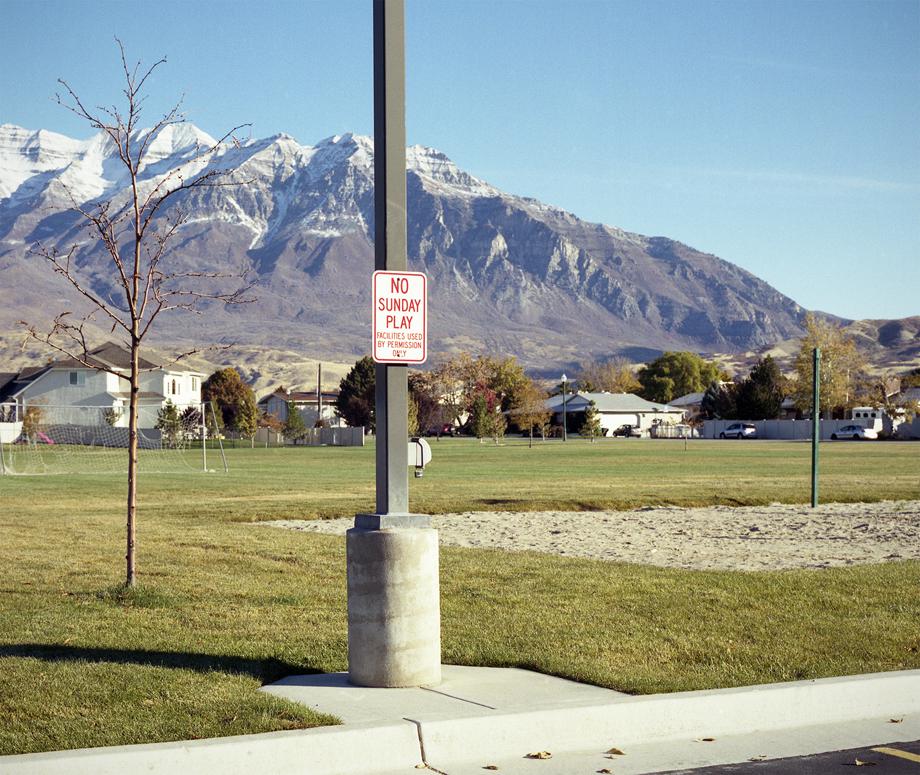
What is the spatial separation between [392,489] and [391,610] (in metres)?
0.88

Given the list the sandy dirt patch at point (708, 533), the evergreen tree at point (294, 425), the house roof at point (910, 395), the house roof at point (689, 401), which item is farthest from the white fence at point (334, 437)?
the sandy dirt patch at point (708, 533)

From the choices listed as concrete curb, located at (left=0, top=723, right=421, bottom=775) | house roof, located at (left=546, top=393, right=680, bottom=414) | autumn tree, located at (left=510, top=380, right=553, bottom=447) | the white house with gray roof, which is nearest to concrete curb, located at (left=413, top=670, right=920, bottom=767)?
concrete curb, located at (left=0, top=723, right=421, bottom=775)

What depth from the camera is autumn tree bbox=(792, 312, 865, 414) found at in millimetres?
142500

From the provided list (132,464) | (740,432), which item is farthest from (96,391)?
(132,464)

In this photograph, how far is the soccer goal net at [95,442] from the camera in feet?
201

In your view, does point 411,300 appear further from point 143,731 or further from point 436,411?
point 436,411

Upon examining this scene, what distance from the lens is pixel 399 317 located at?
9914 mm

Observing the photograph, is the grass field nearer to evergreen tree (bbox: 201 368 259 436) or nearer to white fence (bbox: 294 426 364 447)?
white fence (bbox: 294 426 364 447)

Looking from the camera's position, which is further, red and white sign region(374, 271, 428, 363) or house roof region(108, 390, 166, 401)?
house roof region(108, 390, 166, 401)

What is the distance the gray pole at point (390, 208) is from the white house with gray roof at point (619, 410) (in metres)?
151

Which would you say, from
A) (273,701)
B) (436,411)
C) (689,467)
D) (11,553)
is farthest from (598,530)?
(436,411)

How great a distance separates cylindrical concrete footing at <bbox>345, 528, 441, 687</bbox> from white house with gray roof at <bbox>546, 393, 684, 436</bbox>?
151108 millimetres

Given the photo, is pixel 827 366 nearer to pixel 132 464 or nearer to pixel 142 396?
pixel 142 396

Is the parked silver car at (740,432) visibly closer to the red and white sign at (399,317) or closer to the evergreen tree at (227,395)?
the evergreen tree at (227,395)
